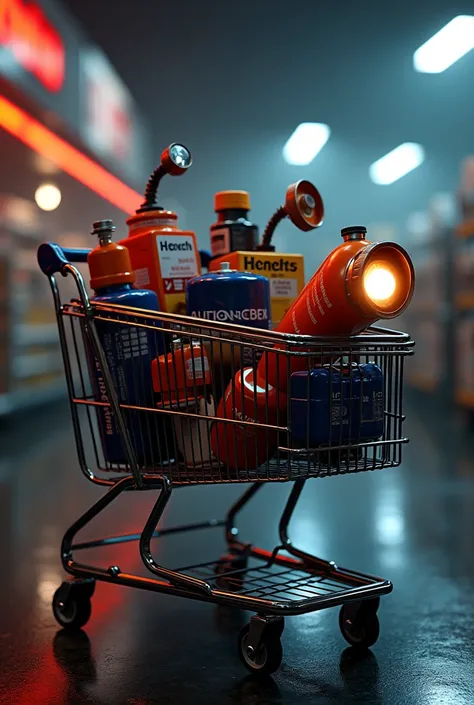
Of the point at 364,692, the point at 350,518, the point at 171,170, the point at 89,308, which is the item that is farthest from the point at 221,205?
the point at 350,518

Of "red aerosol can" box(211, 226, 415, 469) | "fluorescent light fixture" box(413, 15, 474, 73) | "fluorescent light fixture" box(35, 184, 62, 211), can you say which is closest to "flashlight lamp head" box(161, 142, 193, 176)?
"red aerosol can" box(211, 226, 415, 469)

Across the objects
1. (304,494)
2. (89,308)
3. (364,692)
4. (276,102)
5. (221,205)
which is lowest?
(304,494)

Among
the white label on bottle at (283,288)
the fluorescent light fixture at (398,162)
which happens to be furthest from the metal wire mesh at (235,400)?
the fluorescent light fixture at (398,162)

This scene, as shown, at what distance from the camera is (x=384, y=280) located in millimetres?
1337

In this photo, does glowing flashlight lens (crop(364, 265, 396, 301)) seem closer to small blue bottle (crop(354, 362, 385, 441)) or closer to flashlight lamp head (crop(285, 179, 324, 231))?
small blue bottle (crop(354, 362, 385, 441))

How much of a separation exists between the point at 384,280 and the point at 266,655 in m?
0.68

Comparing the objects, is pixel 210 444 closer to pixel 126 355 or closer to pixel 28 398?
pixel 126 355

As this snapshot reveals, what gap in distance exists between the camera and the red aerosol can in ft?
4.26

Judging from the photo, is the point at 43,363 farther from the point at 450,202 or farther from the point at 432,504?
the point at 432,504

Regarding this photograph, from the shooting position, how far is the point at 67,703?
1348 mm

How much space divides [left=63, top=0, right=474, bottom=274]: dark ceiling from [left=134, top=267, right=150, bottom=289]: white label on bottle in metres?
3.13

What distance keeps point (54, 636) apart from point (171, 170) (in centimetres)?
101

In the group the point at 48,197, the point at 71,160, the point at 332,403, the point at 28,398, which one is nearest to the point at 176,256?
the point at 332,403

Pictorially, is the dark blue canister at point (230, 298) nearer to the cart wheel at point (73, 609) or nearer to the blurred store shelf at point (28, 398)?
the cart wheel at point (73, 609)
